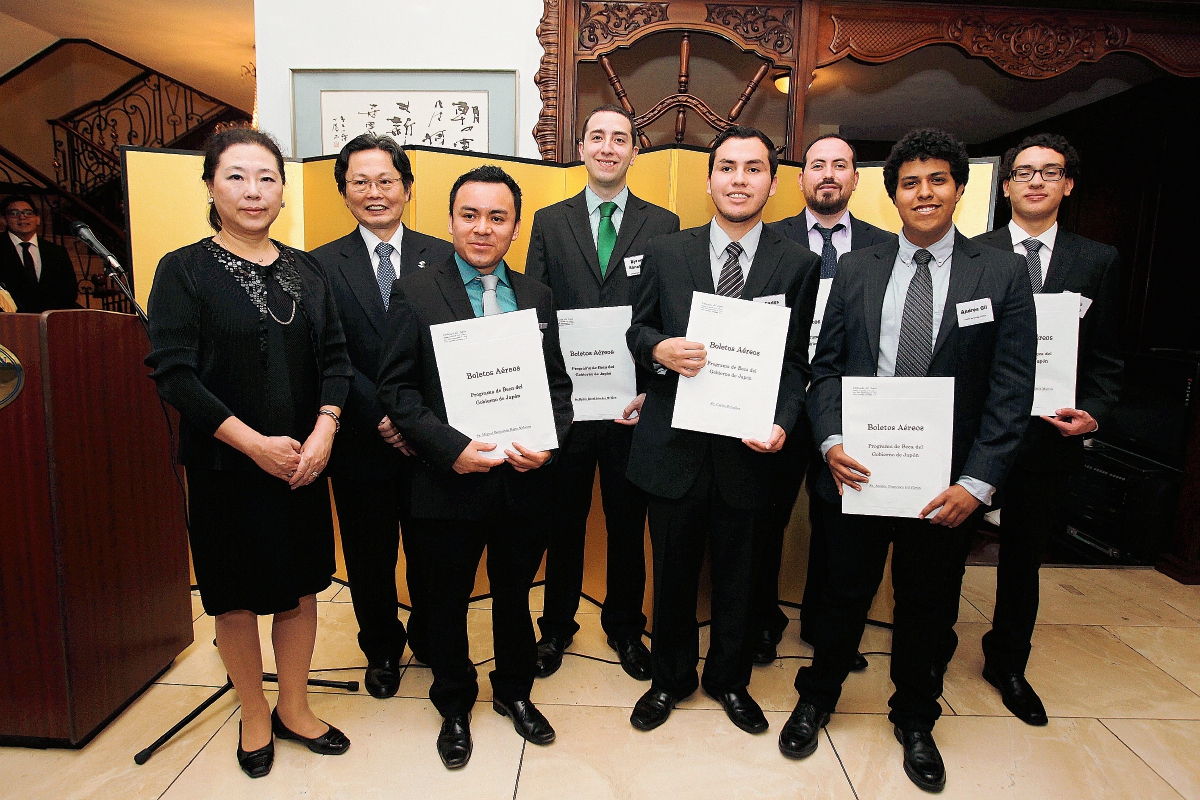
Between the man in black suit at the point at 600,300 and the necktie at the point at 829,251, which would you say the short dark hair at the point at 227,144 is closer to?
the man in black suit at the point at 600,300

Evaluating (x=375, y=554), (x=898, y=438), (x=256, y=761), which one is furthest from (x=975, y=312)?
(x=256, y=761)

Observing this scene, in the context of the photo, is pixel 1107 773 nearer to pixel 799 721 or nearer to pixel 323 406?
pixel 799 721

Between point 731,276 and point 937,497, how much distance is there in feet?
2.72

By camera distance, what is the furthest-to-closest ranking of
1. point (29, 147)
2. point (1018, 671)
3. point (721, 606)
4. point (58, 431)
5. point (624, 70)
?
1. point (29, 147)
2. point (624, 70)
3. point (1018, 671)
4. point (721, 606)
5. point (58, 431)

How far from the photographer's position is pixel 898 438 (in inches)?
74.0

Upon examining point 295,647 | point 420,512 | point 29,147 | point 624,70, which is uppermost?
point 624,70

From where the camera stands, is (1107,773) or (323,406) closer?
(323,406)

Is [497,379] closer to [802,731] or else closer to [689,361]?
[689,361]

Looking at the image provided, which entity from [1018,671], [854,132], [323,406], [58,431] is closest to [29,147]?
[58,431]

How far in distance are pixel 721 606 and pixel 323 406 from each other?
1.33m

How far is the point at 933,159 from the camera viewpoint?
184 cm

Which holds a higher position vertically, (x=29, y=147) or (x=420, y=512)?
(x=29, y=147)

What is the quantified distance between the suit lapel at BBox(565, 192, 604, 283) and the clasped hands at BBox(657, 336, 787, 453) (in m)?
0.55

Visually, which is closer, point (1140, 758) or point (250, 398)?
point (250, 398)
